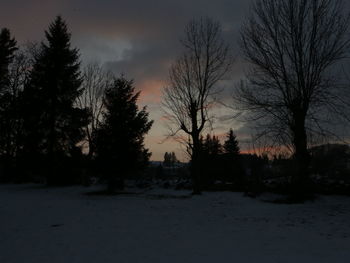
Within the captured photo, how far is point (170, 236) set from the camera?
5.90m

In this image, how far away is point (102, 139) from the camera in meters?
17.7

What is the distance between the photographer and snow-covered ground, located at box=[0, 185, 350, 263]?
4453 millimetres

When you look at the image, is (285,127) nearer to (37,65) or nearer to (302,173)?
(302,173)

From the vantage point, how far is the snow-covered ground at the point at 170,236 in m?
4.45

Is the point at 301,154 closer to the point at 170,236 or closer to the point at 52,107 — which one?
the point at 170,236

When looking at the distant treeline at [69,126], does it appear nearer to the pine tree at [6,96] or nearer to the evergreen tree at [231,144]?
the pine tree at [6,96]

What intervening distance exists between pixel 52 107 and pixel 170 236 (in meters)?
20.2

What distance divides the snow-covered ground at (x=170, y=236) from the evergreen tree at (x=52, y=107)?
524 inches

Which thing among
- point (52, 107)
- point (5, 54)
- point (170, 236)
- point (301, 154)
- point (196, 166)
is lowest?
Result: point (170, 236)

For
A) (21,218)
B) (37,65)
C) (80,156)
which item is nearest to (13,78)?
(37,65)

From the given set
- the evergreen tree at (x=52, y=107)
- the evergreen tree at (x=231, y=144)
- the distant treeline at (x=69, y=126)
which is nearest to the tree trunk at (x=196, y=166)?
the distant treeline at (x=69, y=126)

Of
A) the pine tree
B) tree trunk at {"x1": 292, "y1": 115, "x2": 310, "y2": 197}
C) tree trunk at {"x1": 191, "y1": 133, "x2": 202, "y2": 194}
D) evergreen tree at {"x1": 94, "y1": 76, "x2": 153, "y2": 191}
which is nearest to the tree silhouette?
the pine tree

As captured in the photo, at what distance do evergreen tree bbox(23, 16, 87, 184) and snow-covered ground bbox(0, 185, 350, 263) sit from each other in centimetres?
1331

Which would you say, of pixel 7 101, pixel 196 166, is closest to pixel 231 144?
pixel 196 166
